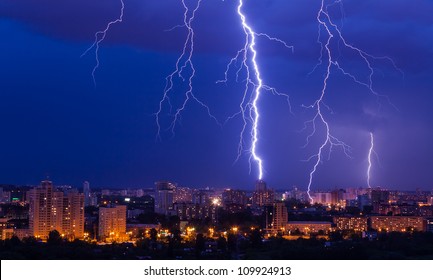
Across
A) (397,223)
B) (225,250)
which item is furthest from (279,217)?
(225,250)

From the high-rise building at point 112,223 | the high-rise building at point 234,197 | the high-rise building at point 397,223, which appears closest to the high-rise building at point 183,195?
the high-rise building at point 234,197

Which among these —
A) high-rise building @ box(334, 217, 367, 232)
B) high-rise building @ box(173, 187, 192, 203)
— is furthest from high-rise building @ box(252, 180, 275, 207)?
high-rise building @ box(334, 217, 367, 232)

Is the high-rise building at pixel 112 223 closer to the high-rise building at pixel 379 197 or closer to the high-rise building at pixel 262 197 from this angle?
the high-rise building at pixel 262 197

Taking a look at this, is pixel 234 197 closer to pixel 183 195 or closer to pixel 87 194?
pixel 183 195

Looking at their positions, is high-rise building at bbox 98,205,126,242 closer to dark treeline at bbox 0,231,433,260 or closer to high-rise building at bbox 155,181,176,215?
dark treeline at bbox 0,231,433,260

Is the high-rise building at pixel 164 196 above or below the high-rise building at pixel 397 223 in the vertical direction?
above
